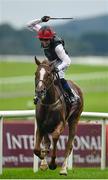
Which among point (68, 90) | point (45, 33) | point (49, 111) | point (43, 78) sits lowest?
point (49, 111)

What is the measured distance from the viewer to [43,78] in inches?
423

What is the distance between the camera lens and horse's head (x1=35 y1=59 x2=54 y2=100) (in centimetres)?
1068

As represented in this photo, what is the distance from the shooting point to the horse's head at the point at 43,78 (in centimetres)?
1068

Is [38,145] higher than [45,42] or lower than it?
lower

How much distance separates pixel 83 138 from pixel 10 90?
24284 mm

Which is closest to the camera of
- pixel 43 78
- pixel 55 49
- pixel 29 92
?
pixel 43 78

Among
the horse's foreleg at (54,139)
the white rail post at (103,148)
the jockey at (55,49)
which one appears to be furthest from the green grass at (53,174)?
the jockey at (55,49)

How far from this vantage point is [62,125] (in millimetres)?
11273

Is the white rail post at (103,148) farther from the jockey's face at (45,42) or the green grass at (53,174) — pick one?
the jockey's face at (45,42)

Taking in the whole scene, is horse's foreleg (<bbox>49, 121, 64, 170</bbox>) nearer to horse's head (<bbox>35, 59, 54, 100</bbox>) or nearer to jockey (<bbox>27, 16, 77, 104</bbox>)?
horse's head (<bbox>35, 59, 54, 100</bbox>)

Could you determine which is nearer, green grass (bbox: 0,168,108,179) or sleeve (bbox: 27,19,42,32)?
green grass (bbox: 0,168,108,179)

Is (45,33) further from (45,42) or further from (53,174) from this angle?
(53,174)

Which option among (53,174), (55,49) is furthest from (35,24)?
(53,174)

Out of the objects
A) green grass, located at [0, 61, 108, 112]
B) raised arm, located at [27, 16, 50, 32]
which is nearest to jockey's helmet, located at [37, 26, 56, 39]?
raised arm, located at [27, 16, 50, 32]
